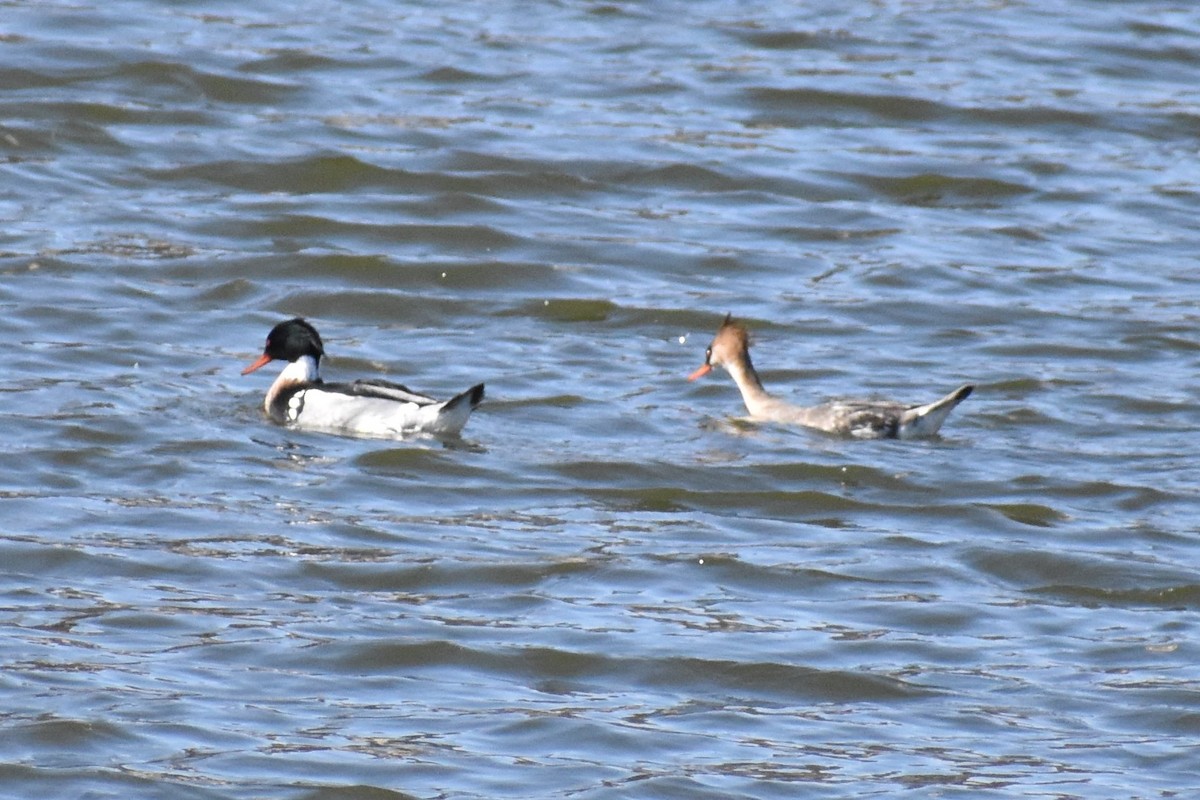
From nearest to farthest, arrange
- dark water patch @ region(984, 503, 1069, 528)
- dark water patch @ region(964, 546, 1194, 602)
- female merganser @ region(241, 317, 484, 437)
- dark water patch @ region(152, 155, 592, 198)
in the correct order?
dark water patch @ region(964, 546, 1194, 602)
dark water patch @ region(984, 503, 1069, 528)
female merganser @ region(241, 317, 484, 437)
dark water patch @ region(152, 155, 592, 198)

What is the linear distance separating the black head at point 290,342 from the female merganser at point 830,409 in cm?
199

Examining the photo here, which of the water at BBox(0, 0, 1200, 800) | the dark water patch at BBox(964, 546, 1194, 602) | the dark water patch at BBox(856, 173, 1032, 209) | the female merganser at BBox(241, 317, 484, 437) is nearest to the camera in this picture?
the water at BBox(0, 0, 1200, 800)

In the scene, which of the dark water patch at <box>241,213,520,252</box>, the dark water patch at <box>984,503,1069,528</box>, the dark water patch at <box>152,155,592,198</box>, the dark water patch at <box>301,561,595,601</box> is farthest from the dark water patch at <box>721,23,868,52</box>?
the dark water patch at <box>301,561,595,601</box>

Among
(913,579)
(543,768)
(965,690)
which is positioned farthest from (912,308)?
(543,768)

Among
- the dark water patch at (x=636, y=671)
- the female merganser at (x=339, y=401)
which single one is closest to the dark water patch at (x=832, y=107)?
the female merganser at (x=339, y=401)

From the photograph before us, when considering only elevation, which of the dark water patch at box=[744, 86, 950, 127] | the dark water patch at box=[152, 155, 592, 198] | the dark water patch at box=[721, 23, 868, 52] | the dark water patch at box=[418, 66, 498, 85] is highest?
the dark water patch at box=[721, 23, 868, 52]

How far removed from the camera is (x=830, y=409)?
11789mm

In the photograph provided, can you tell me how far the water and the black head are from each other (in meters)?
0.27

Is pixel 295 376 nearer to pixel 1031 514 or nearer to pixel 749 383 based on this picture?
pixel 749 383

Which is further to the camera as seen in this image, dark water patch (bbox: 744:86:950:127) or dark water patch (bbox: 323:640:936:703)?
dark water patch (bbox: 744:86:950:127)

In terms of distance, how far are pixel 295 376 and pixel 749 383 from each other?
230 cm

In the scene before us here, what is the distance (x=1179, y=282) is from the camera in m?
15.0

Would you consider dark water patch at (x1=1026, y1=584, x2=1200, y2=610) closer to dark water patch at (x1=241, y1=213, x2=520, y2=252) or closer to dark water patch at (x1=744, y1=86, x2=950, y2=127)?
dark water patch at (x1=241, y1=213, x2=520, y2=252)

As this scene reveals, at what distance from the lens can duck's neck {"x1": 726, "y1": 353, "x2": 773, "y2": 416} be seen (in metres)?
12.4
